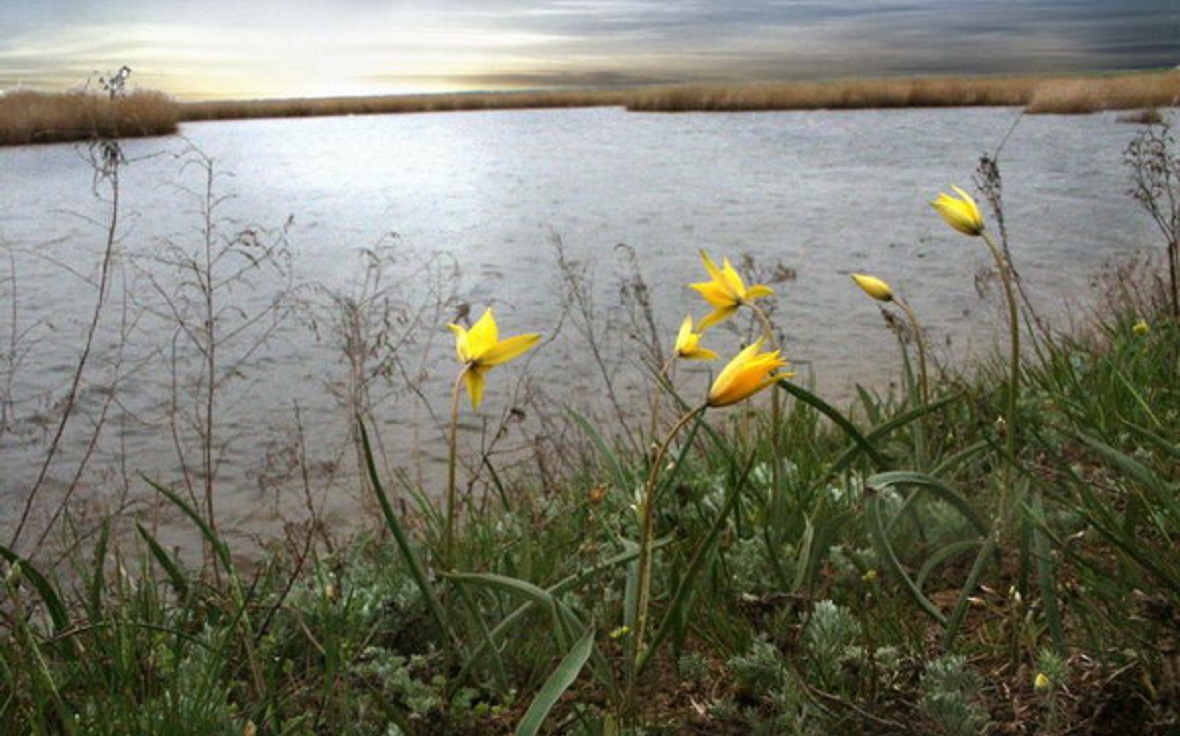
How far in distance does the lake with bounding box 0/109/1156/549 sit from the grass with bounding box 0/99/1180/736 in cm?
39

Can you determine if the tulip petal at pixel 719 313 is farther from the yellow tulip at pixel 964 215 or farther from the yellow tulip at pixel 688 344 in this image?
the yellow tulip at pixel 964 215

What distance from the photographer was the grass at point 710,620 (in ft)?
4.62

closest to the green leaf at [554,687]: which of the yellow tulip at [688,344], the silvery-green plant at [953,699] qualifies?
the silvery-green plant at [953,699]

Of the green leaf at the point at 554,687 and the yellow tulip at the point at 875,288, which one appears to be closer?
the green leaf at the point at 554,687

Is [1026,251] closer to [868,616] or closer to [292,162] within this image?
[868,616]

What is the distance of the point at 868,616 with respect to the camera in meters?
1.81

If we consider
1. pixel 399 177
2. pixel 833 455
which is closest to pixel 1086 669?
pixel 833 455

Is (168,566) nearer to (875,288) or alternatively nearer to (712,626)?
(712,626)

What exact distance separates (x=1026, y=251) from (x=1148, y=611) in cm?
817

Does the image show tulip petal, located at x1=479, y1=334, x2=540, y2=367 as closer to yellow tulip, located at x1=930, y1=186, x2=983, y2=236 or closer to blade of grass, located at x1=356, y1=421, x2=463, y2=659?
blade of grass, located at x1=356, y1=421, x2=463, y2=659

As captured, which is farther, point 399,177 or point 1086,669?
point 399,177

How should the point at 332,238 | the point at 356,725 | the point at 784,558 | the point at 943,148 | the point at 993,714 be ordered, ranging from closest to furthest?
1. the point at 993,714
2. the point at 356,725
3. the point at 784,558
4. the point at 332,238
5. the point at 943,148

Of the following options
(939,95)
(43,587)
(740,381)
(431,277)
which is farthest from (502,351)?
(939,95)

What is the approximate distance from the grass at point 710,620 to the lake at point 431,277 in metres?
0.39
